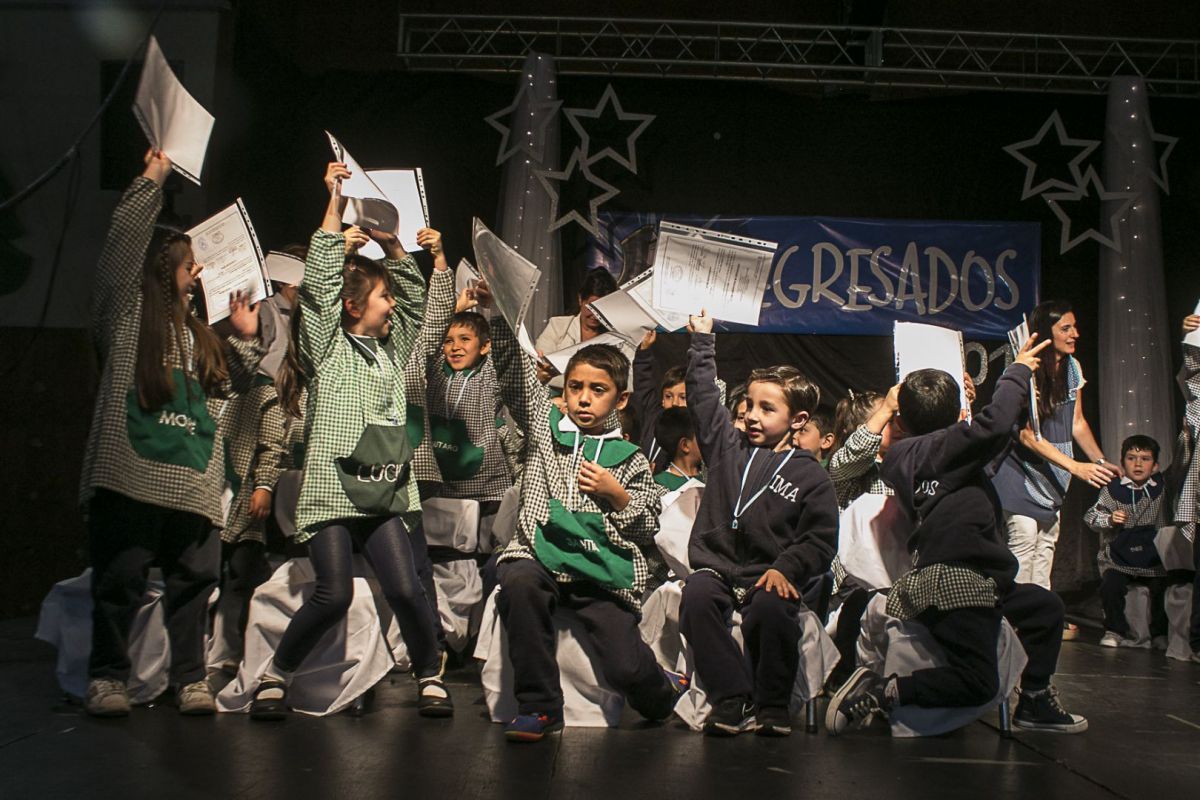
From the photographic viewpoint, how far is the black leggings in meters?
3.22

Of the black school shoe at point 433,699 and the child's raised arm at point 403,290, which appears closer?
the black school shoe at point 433,699

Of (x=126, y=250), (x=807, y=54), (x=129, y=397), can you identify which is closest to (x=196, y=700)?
(x=129, y=397)

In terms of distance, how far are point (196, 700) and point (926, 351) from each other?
2.62 meters

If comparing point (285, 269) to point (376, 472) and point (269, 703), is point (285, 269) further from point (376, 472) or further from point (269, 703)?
point (269, 703)

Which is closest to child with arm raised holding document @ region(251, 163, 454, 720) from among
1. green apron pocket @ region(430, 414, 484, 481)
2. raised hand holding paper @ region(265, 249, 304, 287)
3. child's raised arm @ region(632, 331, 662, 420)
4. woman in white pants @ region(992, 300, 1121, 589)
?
green apron pocket @ region(430, 414, 484, 481)

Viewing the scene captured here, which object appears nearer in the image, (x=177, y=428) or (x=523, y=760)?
(x=523, y=760)

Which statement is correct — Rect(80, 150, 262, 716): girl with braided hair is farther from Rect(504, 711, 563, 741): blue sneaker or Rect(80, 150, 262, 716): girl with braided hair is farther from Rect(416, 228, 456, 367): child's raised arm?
Rect(504, 711, 563, 741): blue sneaker

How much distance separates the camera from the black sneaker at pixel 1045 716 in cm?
339

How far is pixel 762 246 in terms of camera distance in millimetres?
3703

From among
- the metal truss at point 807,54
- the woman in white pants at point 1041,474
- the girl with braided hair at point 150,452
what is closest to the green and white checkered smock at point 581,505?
the girl with braided hair at point 150,452

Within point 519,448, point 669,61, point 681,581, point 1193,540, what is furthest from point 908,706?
point 669,61

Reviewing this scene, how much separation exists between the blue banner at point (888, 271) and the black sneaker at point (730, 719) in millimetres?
4275

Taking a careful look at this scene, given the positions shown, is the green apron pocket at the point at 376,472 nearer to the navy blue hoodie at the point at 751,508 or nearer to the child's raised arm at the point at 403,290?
the child's raised arm at the point at 403,290

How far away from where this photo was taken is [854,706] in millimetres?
3281
